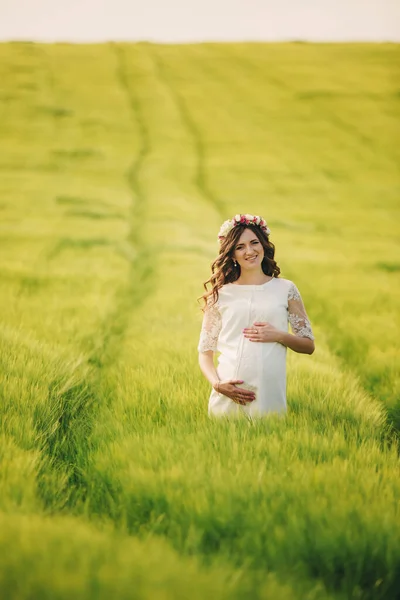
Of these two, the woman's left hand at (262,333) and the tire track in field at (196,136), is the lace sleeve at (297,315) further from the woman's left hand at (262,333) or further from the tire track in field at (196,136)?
the tire track in field at (196,136)

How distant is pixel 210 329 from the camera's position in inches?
141

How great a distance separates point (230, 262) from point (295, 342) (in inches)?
26.9

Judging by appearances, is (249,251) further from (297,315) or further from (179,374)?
(179,374)

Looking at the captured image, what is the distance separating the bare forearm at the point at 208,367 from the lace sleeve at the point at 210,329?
0.04 m

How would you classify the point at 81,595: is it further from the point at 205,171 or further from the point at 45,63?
the point at 45,63

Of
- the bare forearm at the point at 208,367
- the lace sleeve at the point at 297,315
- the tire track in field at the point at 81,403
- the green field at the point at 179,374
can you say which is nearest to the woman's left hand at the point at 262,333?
the lace sleeve at the point at 297,315

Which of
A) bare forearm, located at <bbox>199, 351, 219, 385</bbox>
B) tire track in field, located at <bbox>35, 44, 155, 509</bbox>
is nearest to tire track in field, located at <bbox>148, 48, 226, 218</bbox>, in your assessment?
tire track in field, located at <bbox>35, 44, 155, 509</bbox>

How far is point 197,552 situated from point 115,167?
52.8ft

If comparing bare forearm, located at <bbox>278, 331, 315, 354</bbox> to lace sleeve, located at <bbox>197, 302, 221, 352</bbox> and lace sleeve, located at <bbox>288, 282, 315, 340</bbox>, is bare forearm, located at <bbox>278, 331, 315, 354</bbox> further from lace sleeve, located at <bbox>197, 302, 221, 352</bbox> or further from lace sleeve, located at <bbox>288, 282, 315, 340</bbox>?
lace sleeve, located at <bbox>197, 302, 221, 352</bbox>

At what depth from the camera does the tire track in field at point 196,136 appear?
15.2 m

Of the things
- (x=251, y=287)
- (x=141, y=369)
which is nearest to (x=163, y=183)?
(x=141, y=369)

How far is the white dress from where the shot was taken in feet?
10.8

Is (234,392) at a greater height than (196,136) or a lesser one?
lesser

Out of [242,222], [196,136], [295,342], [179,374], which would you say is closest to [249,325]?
[295,342]
